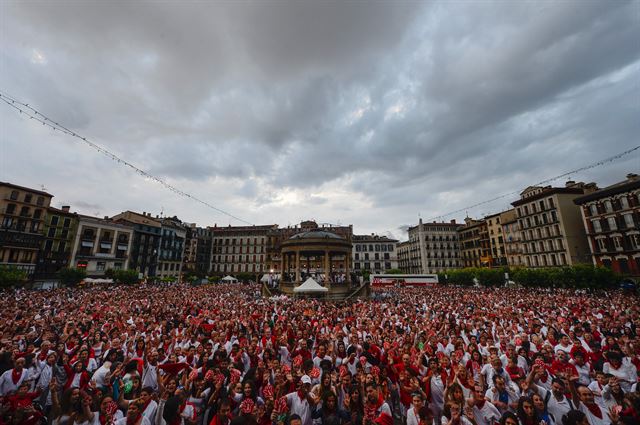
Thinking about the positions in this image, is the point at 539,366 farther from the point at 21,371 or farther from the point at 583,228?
the point at 583,228

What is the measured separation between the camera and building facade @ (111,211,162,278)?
68.1 meters

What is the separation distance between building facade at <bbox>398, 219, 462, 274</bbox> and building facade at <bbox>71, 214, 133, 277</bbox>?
8534cm

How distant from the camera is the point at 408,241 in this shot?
102375mm

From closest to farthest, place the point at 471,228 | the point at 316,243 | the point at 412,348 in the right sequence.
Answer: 1. the point at 412,348
2. the point at 316,243
3. the point at 471,228

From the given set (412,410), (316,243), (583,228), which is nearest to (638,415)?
(412,410)

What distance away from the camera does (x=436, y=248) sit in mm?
89125

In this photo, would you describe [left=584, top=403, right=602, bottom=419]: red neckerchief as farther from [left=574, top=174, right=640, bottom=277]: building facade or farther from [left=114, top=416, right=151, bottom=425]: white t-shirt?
[left=574, top=174, right=640, bottom=277]: building facade

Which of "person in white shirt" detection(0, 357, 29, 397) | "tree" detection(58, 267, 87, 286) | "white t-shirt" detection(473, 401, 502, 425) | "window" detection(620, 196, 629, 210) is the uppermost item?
"window" detection(620, 196, 629, 210)

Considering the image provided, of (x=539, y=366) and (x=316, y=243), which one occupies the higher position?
(x=316, y=243)

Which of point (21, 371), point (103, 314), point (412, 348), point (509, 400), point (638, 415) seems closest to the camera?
point (638, 415)

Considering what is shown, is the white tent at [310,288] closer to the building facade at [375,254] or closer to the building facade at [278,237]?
the building facade at [278,237]

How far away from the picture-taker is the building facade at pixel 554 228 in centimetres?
5138

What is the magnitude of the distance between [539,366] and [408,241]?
10024 cm

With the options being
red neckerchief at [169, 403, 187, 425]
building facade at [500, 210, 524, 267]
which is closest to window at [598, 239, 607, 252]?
building facade at [500, 210, 524, 267]
